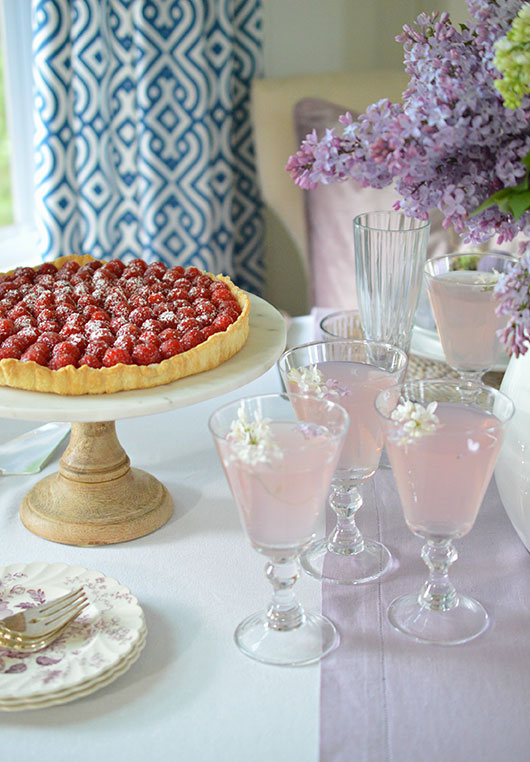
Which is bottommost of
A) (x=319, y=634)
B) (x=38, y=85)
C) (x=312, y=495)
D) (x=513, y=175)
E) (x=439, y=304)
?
(x=319, y=634)

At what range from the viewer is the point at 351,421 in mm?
886

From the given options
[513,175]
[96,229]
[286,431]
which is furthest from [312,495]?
[96,229]

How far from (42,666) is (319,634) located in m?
0.26

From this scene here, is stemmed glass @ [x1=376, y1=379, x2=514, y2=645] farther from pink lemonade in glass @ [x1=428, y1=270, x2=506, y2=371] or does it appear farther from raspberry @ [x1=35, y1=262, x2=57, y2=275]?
raspberry @ [x1=35, y1=262, x2=57, y2=275]

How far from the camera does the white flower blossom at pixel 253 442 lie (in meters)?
0.72

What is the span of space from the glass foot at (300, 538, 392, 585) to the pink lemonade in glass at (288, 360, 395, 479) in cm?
10

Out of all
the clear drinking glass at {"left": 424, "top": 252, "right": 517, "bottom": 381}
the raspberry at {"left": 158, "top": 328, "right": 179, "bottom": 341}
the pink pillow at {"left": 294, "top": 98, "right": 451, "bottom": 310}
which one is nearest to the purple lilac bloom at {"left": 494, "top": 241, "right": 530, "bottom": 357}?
the clear drinking glass at {"left": 424, "top": 252, "right": 517, "bottom": 381}

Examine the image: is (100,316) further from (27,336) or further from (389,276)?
(389,276)

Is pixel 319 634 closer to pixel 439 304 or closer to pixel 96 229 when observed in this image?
pixel 439 304

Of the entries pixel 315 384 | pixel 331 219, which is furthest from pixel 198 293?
pixel 331 219

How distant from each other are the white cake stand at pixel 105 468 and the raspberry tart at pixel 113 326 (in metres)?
0.02

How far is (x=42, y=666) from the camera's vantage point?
2.42 feet

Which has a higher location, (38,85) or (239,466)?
(38,85)

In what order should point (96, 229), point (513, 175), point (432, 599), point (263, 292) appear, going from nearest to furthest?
point (513, 175), point (432, 599), point (96, 229), point (263, 292)
